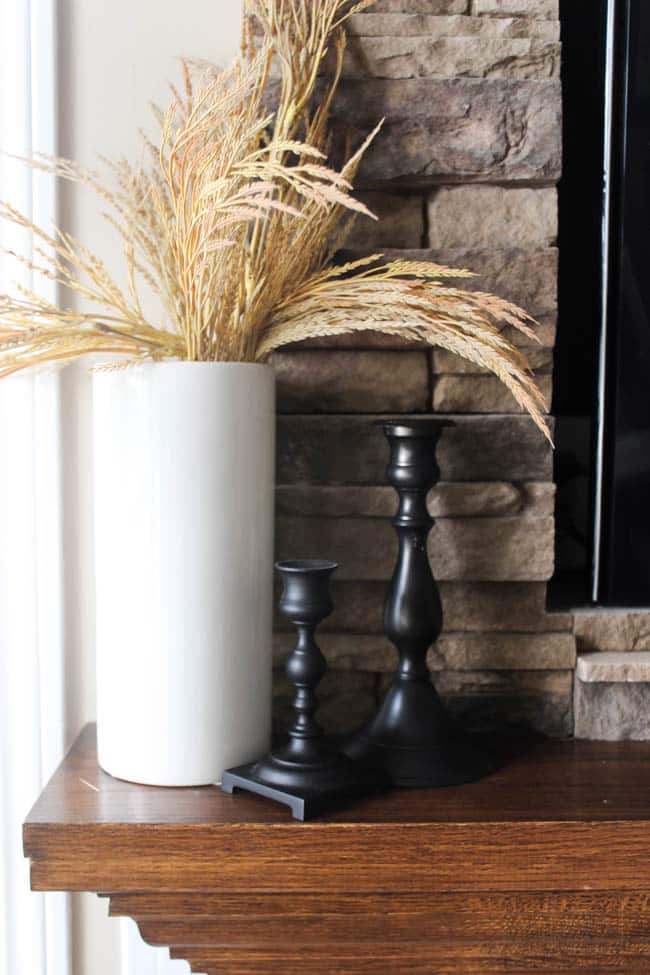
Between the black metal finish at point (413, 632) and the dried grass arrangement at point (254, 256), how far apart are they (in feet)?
0.40

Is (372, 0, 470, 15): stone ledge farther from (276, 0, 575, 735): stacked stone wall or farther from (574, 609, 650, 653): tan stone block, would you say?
(574, 609, 650, 653): tan stone block

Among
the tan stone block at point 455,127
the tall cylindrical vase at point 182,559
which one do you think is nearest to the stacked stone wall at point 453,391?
the tan stone block at point 455,127

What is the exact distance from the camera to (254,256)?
42.9 inches

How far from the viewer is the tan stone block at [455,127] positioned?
1.16 m

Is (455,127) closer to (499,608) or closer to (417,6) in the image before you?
(417,6)

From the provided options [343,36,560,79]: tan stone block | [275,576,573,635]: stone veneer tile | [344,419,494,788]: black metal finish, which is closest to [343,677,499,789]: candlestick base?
[344,419,494,788]: black metal finish

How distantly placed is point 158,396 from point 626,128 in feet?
2.04

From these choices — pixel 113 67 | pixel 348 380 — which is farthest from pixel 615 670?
pixel 113 67

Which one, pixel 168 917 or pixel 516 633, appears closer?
pixel 168 917

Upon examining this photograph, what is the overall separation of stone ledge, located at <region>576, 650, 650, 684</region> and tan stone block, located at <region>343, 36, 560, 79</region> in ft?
2.23

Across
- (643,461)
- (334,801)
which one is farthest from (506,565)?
(334,801)

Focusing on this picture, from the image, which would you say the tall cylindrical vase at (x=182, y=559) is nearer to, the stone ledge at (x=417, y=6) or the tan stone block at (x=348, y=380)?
the tan stone block at (x=348, y=380)

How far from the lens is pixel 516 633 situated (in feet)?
3.93

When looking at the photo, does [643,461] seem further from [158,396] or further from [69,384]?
[69,384]
